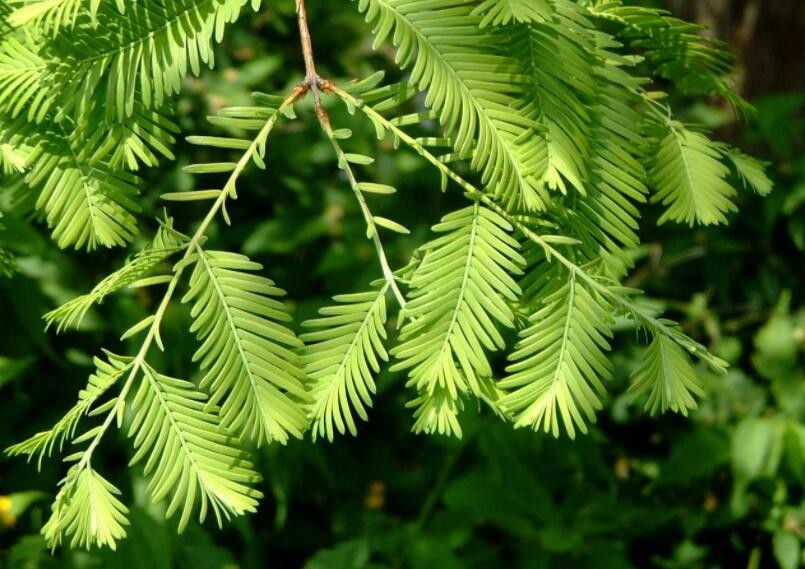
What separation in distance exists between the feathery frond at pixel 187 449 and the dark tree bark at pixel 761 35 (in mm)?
2352

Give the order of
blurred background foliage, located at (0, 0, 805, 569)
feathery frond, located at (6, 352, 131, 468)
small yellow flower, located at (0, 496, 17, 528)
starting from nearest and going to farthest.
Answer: feathery frond, located at (6, 352, 131, 468), small yellow flower, located at (0, 496, 17, 528), blurred background foliage, located at (0, 0, 805, 569)

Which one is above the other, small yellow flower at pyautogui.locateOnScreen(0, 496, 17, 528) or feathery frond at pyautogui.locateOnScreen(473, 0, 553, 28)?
feathery frond at pyautogui.locateOnScreen(473, 0, 553, 28)

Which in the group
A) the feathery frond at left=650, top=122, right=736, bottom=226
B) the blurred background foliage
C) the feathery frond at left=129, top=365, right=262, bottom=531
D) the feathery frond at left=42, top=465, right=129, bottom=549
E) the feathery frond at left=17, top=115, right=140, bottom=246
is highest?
the feathery frond at left=17, top=115, right=140, bottom=246

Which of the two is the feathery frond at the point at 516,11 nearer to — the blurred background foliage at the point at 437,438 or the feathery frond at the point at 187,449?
the feathery frond at the point at 187,449

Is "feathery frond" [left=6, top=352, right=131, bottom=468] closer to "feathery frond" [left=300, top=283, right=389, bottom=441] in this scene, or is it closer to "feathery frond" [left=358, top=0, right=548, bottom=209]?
"feathery frond" [left=300, top=283, right=389, bottom=441]

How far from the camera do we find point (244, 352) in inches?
29.2

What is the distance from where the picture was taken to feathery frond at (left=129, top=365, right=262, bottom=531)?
0.74 m

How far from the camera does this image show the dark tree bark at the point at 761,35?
8.98ft

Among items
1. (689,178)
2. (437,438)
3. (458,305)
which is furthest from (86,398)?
(437,438)

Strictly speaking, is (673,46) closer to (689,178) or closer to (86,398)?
(689,178)

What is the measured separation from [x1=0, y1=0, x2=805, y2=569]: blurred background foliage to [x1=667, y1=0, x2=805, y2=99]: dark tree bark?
49 centimetres

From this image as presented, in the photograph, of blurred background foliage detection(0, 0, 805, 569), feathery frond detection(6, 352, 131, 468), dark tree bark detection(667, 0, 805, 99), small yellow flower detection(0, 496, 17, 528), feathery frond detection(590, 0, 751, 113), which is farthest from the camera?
dark tree bark detection(667, 0, 805, 99)

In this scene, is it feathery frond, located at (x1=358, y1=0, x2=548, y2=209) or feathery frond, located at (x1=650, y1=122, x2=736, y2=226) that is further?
feathery frond, located at (x1=650, y1=122, x2=736, y2=226)

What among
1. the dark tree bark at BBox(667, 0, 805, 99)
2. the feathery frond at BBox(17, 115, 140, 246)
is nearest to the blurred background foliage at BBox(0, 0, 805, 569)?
the dark tree bark at BBox(667, 0, 805, 99)
